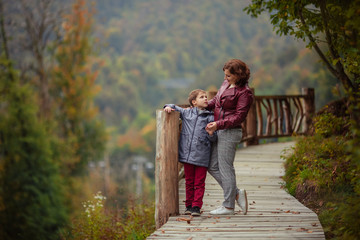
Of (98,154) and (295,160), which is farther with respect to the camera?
(98,154)

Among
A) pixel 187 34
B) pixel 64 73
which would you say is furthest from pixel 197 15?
pixel 64 73

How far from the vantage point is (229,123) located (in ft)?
15.8

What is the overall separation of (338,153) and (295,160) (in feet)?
2.89

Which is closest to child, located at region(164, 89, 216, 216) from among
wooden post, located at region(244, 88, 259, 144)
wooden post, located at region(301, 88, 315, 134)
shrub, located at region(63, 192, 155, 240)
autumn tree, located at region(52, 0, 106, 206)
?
shrub, located at region(63, 192, 155, 240)

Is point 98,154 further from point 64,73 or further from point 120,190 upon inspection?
point 120,190

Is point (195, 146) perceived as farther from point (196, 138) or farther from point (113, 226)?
point (113, 226)

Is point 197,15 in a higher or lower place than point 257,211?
higher

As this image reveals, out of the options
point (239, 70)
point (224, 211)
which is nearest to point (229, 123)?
point (239, 70)

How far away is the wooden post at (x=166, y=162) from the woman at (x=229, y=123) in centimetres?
41

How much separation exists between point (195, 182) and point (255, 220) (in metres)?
0.72

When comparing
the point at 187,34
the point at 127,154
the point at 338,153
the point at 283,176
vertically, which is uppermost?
Answer: the point at 187,34

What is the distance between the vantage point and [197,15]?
281 feet

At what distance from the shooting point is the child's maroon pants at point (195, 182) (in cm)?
507

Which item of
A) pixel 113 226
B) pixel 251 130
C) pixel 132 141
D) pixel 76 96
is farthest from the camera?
pixel 132 141
